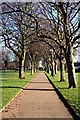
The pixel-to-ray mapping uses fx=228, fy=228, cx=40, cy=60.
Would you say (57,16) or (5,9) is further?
(5,9)

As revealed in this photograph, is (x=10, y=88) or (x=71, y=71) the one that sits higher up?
(x=71, y=71)

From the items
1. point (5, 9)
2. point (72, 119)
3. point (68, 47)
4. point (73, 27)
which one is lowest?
point (72, 119)

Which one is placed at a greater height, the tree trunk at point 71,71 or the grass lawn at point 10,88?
the tree trunk at point 71,71

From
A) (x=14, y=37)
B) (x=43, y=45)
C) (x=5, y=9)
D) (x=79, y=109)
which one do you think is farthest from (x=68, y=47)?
(x=43, y=45)

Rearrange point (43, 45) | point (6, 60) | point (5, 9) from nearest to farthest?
point (5, 9) → point (43, 45) → point (6, 60)

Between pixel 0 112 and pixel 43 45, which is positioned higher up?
pixel 43 45

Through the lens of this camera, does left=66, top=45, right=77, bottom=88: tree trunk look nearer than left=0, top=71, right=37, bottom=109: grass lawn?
No

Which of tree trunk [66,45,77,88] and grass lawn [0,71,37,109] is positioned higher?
tree trunk [66,45,77,88]

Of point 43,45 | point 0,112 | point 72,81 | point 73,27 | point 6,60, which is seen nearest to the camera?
point 0,112

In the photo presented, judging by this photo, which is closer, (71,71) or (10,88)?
(71,71)

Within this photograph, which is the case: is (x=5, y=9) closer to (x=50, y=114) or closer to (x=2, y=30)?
(x=2, y=30)

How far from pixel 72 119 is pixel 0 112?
2754 mm

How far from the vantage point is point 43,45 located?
44.4m

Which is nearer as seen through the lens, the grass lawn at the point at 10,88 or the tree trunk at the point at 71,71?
the grass lawn at the point at 10,88
